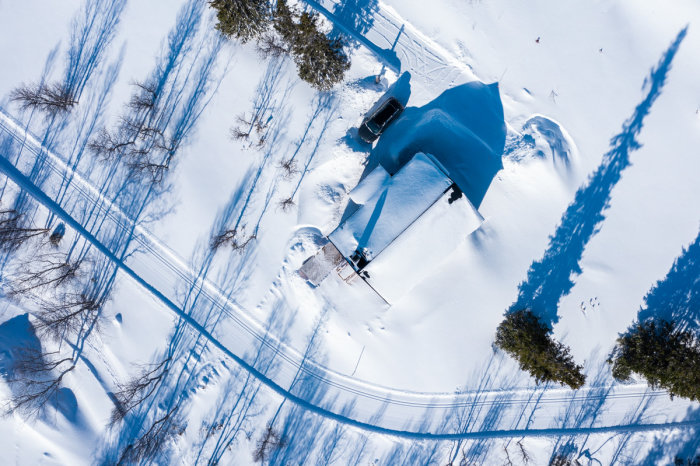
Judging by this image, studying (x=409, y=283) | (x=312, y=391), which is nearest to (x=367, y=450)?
(x=312, y=391)

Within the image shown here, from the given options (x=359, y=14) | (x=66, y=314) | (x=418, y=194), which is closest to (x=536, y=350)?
(x=418, y=194)

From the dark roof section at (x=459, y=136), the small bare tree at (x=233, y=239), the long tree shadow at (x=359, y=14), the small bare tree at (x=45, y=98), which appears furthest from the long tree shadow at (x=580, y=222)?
the small bare tree at (x=45, y=98)

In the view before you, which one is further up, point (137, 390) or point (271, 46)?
point (271, 46)

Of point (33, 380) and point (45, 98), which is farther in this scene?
point (45, 98)

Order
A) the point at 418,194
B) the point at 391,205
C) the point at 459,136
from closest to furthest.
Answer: the point at 418,194 < the point at 391,205 < the point at 459,136

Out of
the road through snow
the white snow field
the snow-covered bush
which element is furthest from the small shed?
the road through snow

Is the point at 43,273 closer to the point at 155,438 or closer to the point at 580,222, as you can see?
the point at 155,438
